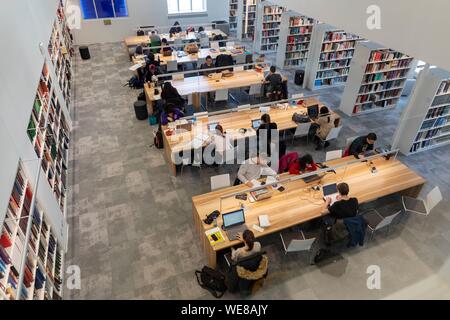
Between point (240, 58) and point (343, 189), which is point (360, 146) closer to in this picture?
point (343, 189)

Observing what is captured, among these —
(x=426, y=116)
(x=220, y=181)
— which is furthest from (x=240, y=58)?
(x=220, y=181)

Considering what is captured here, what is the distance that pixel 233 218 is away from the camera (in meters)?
4.62

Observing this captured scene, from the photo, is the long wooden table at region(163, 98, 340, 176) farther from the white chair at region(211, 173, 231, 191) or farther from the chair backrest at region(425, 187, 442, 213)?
the chair backrest at region(425, 187, 442, 213)

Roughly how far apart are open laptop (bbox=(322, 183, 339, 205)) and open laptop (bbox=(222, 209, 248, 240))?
153cm

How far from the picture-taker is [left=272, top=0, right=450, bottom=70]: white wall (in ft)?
15.5

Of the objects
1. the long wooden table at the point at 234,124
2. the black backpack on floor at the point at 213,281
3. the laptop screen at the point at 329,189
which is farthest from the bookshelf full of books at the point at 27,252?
the laptop screen at the point at 329,189

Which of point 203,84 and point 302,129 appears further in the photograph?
point 203,84

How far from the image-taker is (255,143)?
684 centimetres

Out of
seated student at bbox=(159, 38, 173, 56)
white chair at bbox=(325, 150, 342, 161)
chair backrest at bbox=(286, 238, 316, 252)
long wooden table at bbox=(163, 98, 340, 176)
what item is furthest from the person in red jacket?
seated student at bbox=(159, 38, 173, 56)

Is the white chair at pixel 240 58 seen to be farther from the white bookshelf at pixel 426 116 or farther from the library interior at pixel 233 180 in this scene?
the white bookshelf at pixel 426 116

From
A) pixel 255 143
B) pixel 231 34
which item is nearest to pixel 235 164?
pixel 255 143

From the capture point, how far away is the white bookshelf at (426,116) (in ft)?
21.5

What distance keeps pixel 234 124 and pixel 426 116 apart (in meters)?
4.49

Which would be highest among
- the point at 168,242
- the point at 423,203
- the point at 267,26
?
the point at 267,26
